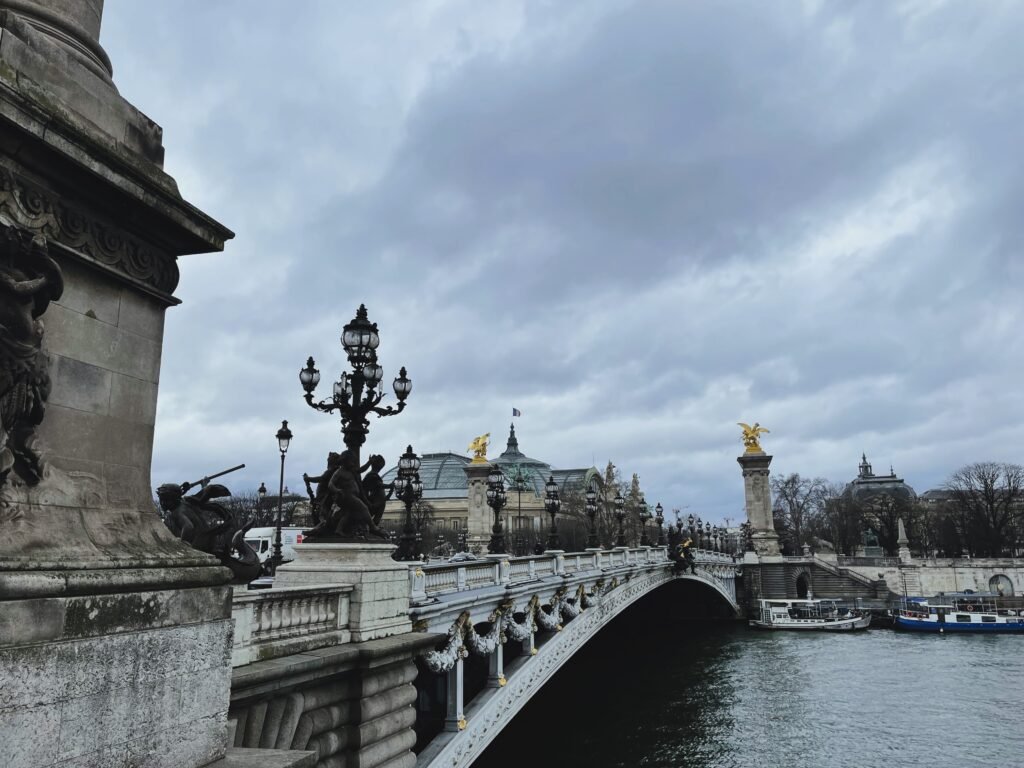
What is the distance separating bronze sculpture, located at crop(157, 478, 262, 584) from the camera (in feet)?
22.4

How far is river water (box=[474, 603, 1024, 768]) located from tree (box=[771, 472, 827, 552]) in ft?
182

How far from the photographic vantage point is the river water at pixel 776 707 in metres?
23.0

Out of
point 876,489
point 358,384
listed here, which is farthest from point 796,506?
point 358,384

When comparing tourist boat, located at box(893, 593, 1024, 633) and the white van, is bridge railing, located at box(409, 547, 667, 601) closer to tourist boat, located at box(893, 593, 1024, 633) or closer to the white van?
A: the white van

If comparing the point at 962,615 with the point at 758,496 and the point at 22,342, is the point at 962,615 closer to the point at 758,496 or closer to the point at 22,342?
the point at 758,496

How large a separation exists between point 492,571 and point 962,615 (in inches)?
1948

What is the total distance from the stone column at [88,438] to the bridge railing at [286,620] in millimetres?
1752

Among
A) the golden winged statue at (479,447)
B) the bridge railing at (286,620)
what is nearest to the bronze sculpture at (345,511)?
the bridge railing at (286,620)

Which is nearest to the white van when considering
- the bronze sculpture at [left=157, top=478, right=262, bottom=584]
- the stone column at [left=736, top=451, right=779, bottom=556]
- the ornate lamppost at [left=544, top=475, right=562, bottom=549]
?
the ornate lamppost at [left=544, top=475, right=562, bottom=549]

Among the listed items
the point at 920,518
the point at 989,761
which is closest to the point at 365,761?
the point at 989,761

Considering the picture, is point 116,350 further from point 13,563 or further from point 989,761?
point 989,761

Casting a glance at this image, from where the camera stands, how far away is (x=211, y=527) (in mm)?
6930

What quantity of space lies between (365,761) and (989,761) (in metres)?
22.3

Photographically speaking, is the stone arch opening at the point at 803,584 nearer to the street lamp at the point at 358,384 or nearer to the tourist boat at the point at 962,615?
the tourist boat at the point at 962,615
